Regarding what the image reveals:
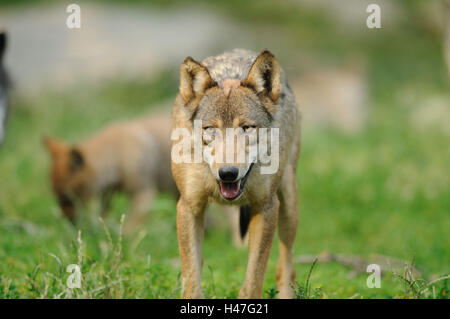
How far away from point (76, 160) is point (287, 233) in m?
3.89

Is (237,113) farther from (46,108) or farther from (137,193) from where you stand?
(46,108)

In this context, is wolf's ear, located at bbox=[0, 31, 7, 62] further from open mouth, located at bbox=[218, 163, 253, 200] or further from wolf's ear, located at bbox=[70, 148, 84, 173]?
open mouth, located at bbox=[218, 163, 253, 200]

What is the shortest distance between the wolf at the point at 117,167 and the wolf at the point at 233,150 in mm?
3686

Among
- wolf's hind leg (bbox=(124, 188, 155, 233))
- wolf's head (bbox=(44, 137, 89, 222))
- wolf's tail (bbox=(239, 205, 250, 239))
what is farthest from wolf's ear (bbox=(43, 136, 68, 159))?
wolf's tail (bbox=(239, 205, 250, 239))

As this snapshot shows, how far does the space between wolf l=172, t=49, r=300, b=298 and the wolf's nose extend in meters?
0.07

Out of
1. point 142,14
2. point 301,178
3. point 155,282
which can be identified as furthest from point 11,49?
point 155,282

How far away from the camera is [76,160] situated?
25.9 feet

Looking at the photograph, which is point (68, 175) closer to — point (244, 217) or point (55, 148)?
point (55, 148)

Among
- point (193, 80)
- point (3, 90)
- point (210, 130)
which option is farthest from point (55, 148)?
point (210, 130)

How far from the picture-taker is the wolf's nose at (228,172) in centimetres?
380

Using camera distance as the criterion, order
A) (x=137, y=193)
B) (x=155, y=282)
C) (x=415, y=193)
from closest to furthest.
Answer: (x=155, y=282), (x=137, y=193), (x=415, y=193)

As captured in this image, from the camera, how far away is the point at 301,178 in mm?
9727

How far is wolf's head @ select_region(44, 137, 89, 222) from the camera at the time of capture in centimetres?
780
